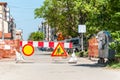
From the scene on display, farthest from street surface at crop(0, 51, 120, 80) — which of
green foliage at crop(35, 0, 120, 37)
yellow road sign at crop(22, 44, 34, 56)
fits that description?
green foliage at crop(35, 0, 120, 37)

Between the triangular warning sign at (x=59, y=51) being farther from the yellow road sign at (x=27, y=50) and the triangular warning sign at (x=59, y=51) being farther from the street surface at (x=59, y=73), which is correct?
the street surface at (x=59, y=73)

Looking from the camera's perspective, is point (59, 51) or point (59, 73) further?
point (59, 51)

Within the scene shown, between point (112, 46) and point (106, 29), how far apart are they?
1627mm

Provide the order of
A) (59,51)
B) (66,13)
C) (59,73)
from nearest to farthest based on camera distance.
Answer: (59,73)
(59,51)
(66,13)

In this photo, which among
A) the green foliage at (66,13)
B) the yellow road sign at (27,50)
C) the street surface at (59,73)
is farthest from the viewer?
the green foliage at (66,13)

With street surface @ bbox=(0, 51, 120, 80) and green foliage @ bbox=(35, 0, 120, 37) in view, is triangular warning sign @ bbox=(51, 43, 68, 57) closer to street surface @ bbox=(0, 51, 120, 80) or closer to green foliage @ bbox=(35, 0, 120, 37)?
street surface @ bbox=(0, 51, 120, 80)

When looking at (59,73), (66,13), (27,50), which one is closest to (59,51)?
(27,50)

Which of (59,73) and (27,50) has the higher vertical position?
(27,50)

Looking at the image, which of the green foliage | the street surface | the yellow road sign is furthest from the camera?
the green foliage

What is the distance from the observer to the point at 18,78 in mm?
18406

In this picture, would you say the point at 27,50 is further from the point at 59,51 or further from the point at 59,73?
the point at 59,73

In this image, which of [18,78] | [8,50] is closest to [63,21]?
[8,50]

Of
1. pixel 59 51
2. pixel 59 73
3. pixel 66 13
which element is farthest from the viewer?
pixel 66 13

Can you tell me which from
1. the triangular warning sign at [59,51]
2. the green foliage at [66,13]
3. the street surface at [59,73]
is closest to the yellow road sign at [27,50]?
the triangular warning sign at [59,51]
